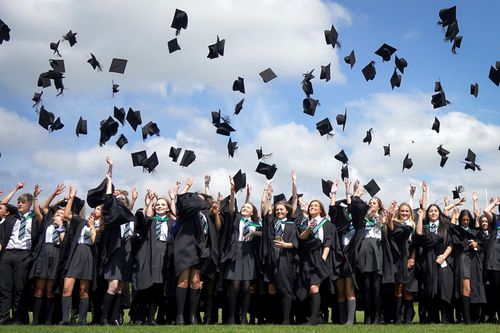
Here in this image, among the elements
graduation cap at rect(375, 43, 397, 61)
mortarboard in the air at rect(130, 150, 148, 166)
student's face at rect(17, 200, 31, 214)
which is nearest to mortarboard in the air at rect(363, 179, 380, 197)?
graduation cap at rect(375, 43, 397, 61)

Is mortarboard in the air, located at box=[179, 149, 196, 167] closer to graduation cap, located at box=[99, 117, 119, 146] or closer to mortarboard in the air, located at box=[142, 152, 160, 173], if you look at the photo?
mortarboard in the air, located at box=[142, 152, 160, 173]

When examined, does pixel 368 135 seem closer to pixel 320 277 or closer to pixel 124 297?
pixel 320 277

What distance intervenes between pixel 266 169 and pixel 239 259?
7.35 feet

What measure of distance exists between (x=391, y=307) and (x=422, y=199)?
1.76m

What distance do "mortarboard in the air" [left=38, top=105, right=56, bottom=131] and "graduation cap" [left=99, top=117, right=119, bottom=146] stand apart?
46.3 inches

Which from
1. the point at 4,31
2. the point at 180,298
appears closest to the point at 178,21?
the point at 4,31

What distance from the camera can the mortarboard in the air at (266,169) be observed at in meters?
10.5

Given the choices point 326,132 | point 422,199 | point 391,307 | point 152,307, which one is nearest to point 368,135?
point 326,132

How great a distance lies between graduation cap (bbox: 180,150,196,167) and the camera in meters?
10.4

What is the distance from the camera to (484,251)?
361 inches

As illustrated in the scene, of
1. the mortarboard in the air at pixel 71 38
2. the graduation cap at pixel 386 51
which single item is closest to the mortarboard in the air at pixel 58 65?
the mortarboard in the air at pixel 71 38

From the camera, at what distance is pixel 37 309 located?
8797mm

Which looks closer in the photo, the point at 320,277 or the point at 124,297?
the point at 320,277

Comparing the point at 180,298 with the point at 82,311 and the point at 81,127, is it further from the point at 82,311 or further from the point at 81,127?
the point at 81,127
